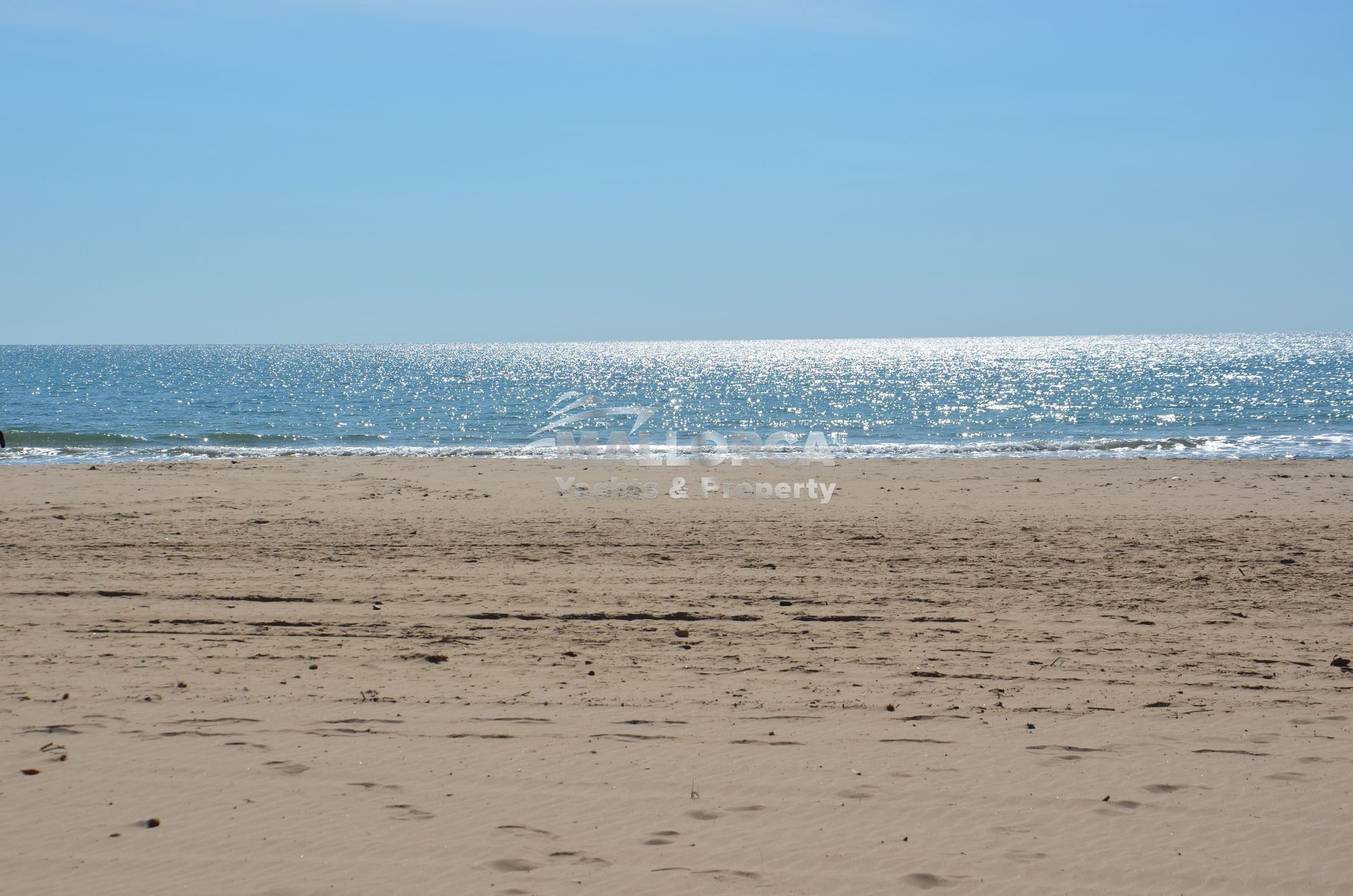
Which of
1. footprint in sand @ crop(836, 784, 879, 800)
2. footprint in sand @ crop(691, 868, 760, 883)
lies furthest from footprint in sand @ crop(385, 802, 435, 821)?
footprint in sand @ crop(836, 784, 879, 800)

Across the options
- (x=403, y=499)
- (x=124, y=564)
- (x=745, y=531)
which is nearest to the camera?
(x=124, y=564)

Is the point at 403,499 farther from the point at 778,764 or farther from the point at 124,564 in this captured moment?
the point at 778,764

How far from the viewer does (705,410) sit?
2212 inches

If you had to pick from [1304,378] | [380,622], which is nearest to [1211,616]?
[380,622]

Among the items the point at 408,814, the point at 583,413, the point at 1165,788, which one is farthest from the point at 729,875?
the point at 583,413

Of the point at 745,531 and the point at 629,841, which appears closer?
the point at 629,841

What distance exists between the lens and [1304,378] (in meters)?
77.4

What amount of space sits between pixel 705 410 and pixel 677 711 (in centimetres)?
5008

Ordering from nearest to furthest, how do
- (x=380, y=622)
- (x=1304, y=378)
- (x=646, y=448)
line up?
(x=380, y=622)
(x=646, y=448)
(x=1304, y=378)

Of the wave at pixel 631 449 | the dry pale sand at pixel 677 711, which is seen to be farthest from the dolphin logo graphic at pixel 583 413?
the dry pale sand at pixel 677 711

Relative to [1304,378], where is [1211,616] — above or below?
below

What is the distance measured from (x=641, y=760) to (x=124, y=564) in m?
7.81

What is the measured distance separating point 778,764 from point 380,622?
4380 mm

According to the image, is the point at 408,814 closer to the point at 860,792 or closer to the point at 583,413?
the point at 860,792
